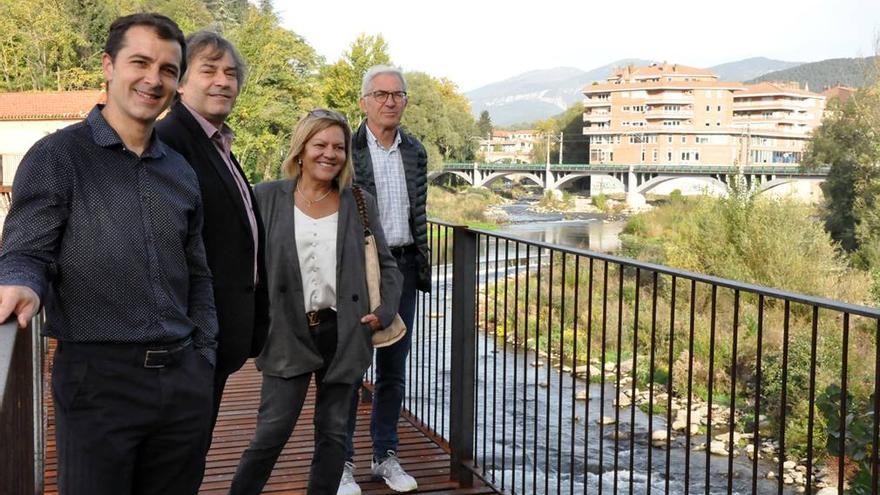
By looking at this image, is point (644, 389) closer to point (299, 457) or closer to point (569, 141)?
point (299, 457)

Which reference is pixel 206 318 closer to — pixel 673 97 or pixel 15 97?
pixel 15 97

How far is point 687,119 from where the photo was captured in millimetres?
90938

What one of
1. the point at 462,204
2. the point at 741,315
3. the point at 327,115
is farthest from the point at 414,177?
the point at 462,204

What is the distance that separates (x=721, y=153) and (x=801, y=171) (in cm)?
4670

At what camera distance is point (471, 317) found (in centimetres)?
381

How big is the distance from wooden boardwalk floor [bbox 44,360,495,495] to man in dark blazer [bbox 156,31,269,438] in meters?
1.51

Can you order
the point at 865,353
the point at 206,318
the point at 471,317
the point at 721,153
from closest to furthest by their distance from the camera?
the point at 206,318
the point at 471,317
the point at 865,353
the point at 721,153

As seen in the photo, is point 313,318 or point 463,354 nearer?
point 313,318

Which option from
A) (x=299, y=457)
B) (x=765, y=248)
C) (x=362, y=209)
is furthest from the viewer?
(x=765, y=248)

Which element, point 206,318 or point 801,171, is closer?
point 206,318

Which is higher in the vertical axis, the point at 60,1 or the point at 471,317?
the point at 60,1

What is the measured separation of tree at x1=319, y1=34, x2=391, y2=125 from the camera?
138ft

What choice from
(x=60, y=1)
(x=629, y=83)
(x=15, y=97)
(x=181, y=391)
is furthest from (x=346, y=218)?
(x=629, y=83)

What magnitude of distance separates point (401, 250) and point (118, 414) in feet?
6.97
